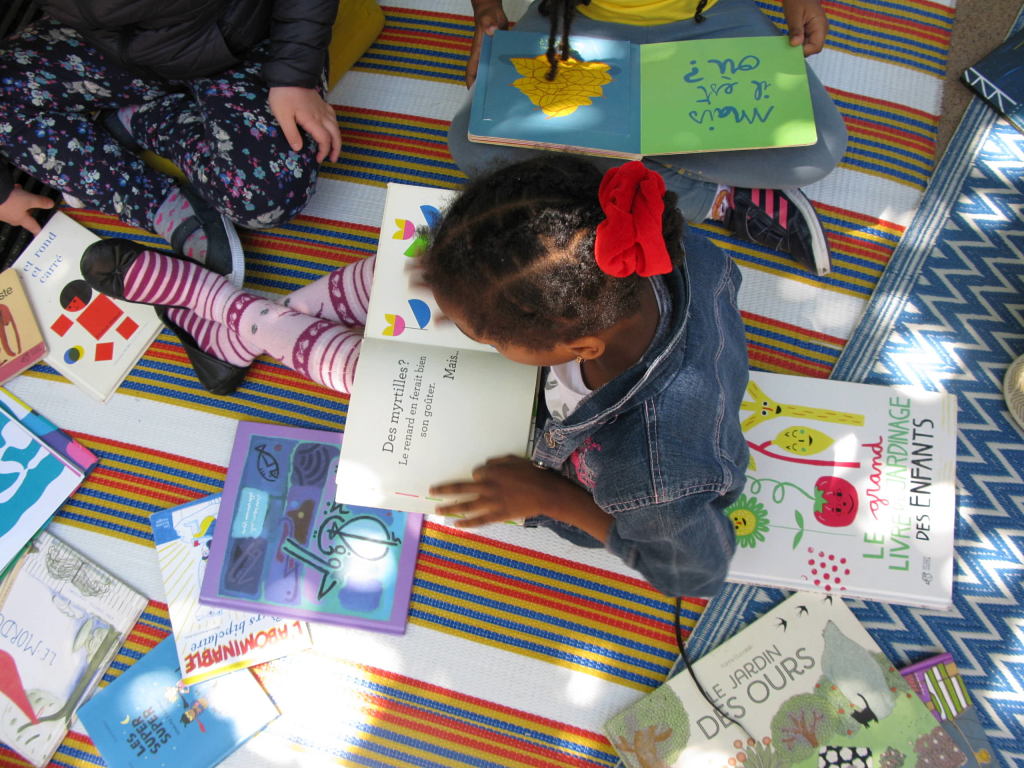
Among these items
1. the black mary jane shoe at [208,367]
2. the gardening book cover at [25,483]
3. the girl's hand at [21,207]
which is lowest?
the gardening book cover at [25,483]

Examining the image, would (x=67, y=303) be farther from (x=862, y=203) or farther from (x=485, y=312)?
(x=862, y=203)

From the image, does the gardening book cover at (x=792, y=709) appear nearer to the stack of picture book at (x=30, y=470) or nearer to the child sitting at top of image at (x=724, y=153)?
the child sitting at top of image at (x=724, y=153)

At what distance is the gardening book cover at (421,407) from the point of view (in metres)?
0.85

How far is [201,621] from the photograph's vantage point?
1038 millimetres

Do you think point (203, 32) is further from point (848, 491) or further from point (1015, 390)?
point (1015, 390)

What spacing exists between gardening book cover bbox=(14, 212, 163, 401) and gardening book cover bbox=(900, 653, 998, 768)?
4.27ft

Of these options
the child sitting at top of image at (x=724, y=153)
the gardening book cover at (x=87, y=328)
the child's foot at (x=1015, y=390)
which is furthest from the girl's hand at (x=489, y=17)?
the child's foot at (x=1015, y=390)

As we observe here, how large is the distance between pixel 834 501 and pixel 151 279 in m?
1.09

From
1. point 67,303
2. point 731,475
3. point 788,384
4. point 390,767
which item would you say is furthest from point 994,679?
point 67,303

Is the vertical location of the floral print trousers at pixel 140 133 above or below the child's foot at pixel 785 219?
above

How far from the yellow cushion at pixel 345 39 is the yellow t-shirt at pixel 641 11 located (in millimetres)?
390

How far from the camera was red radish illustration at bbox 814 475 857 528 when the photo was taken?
977mm

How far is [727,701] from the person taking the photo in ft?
3.17

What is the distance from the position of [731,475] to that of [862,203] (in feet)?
2.24
